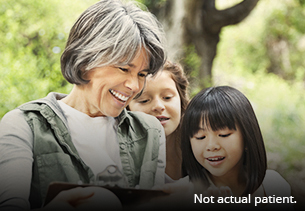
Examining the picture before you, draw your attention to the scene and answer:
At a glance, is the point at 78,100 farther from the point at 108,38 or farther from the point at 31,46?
the point at 31,46

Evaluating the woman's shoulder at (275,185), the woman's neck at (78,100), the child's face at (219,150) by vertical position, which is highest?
the woman's neck at (78,100)

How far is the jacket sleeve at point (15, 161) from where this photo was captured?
0.73 m

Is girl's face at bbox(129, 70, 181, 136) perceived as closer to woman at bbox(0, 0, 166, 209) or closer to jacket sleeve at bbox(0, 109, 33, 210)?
woman at bbox(0, 0, 166, 209)

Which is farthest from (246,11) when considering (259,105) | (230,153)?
(230,153)

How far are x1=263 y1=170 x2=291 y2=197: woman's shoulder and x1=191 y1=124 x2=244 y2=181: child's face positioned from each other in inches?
4.0

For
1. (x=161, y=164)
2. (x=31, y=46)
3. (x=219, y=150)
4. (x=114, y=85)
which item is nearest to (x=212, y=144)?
(x=219, y=150)

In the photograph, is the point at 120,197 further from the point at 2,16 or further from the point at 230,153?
the point at 2,16

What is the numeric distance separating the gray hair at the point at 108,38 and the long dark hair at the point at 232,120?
182mm

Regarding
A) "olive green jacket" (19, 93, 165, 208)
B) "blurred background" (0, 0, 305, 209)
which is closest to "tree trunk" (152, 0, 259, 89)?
"blurred background" (0, 0, 305, 209)

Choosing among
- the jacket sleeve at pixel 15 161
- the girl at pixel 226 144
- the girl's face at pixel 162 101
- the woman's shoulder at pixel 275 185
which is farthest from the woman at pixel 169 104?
the jacket sleeve at pixel 15 161

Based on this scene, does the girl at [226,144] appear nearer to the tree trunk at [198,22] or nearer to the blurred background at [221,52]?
the blurred background at [221,52]

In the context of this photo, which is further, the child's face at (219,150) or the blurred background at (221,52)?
the blurred background at (221,52)

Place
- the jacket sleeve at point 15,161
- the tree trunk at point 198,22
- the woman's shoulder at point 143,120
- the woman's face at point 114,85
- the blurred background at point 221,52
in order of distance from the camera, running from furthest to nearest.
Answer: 1. the tree trunk at point 198,22
2. the blurred background at point 221,52
3. the woman's shoulder at point 143,120
4. the woman's face at point 114,85
5. the jacket sleeve at point 15,161

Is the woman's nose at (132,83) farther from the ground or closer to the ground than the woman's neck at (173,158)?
farther from the ground
